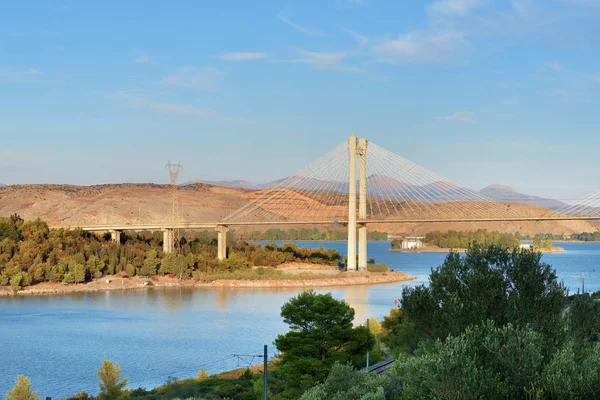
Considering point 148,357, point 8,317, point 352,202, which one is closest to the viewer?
point 148,357

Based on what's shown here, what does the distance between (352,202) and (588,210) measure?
467 inches

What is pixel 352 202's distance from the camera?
1467 inches

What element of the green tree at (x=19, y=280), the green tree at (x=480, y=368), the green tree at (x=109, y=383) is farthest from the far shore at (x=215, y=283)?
the green tree at (x=480, y=368)

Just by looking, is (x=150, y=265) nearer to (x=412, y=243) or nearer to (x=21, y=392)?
(x=21, y=392)

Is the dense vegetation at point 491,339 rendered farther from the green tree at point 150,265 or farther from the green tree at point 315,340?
the green tree at point 150,265

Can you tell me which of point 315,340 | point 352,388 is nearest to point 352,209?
point 315,340

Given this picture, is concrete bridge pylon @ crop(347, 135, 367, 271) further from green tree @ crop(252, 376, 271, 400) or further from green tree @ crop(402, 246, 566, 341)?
green tree @ crop(402, 246, 566, 341)

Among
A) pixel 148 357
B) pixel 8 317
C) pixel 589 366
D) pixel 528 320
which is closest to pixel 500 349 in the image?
pixel 589 366

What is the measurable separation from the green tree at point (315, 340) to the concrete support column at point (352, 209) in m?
22.6

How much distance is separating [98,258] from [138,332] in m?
16.1

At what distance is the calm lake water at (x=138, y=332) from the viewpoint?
15.2m

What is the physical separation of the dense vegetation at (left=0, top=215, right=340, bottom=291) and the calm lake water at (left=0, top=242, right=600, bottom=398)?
313cm

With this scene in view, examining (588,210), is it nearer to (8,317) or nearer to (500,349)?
(8,317)

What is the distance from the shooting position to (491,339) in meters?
7.29
